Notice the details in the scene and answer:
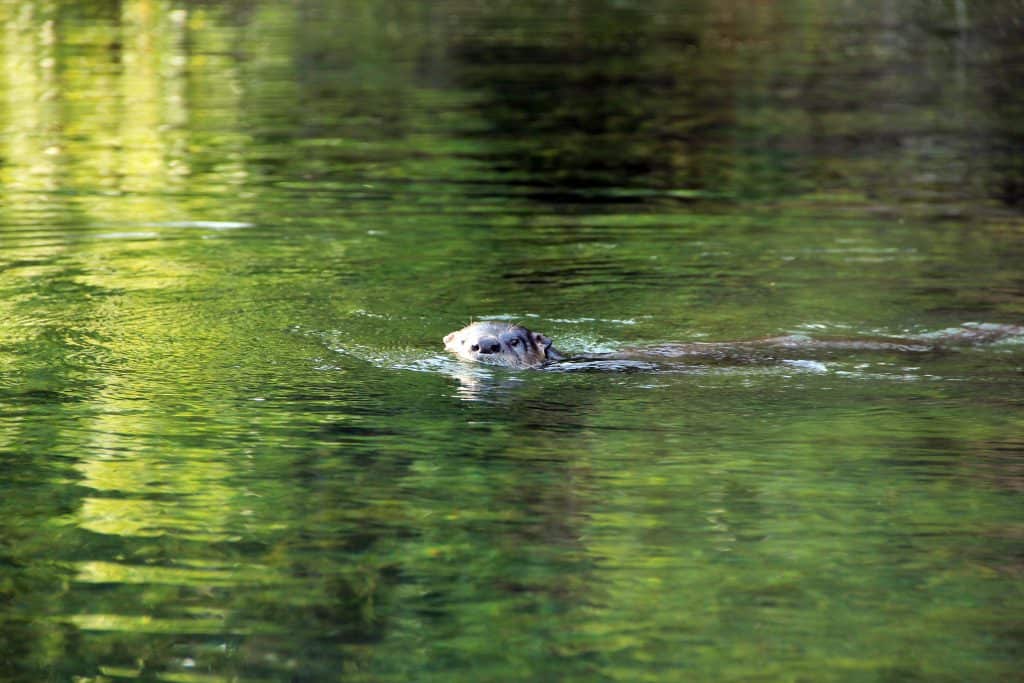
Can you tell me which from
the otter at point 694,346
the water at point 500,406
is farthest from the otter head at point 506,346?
the water at point 500,406

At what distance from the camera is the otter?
1118 cm

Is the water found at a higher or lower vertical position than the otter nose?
lower

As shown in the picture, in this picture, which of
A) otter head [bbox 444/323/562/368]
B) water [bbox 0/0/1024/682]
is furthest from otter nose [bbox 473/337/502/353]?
water [bbox 0/0/1024/682]

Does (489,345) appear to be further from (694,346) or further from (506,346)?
(694,346)

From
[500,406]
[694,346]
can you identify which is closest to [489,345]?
[500,406]

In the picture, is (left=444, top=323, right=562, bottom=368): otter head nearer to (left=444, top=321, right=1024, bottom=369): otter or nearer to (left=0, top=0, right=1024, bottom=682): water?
(left=444, top=321, right=1024, bottom=369): otter

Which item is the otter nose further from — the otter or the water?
the water

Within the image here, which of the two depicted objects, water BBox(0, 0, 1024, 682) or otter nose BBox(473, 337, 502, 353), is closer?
water BBox(0, 0, 1024, 682)

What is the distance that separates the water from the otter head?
0.49 feet

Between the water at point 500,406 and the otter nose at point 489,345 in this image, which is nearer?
the water at point 500,406

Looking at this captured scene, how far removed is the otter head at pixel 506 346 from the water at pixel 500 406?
0.15m

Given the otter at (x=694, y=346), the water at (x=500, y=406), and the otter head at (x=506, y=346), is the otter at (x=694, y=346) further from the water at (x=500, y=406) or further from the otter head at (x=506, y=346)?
the water at (x=500, y=406)

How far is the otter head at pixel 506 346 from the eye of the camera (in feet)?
36.6

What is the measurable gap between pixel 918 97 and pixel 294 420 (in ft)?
65.2
